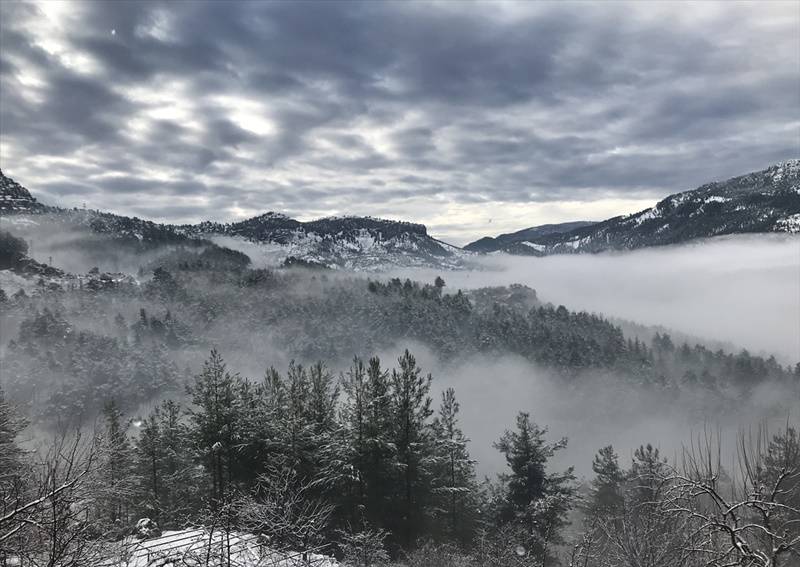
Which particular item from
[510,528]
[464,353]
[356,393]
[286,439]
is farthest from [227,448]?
[464,353]

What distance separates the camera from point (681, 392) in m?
119

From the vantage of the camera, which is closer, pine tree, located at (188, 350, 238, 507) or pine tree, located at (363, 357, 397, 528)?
pine tree, located at (188, 350, 238, 507)

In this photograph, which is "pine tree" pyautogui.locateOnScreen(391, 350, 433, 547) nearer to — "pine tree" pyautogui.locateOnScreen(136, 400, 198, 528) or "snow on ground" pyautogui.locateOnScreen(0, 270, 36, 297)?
"pine tree" pyautogui.locateOnScreen(136, 400, 198, 528)

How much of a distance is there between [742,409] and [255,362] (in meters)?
144

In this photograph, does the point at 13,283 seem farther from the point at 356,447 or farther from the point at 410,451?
the point at 410,451

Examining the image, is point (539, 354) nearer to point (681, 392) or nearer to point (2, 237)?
point (681, 392)

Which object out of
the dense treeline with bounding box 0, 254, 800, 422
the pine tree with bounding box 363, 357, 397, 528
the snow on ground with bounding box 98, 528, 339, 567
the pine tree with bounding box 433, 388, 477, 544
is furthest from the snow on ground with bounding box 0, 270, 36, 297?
the snow on ground with bounding box 98, 528, 339, 567

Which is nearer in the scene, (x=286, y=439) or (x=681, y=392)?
(x=286, y=439)

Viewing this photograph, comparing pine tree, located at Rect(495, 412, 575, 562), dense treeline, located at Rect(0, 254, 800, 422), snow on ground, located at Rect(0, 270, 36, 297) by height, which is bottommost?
dense treeline, located at Rect(0, 254, 800, 422)

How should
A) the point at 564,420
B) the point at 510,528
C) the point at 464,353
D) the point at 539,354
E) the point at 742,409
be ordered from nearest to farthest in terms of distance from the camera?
the point at 510,528 < the point at 742,409 < the point at 564,420 < the point at 539,354 < the point at 464,353

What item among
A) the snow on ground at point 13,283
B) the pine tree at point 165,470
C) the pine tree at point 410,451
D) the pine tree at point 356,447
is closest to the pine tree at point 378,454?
A: the pine tree at point 356,447

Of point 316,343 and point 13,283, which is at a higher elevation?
point 13,283

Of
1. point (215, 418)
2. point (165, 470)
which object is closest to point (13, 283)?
point (165, 470)

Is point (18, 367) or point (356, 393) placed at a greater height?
point (356, 393)
